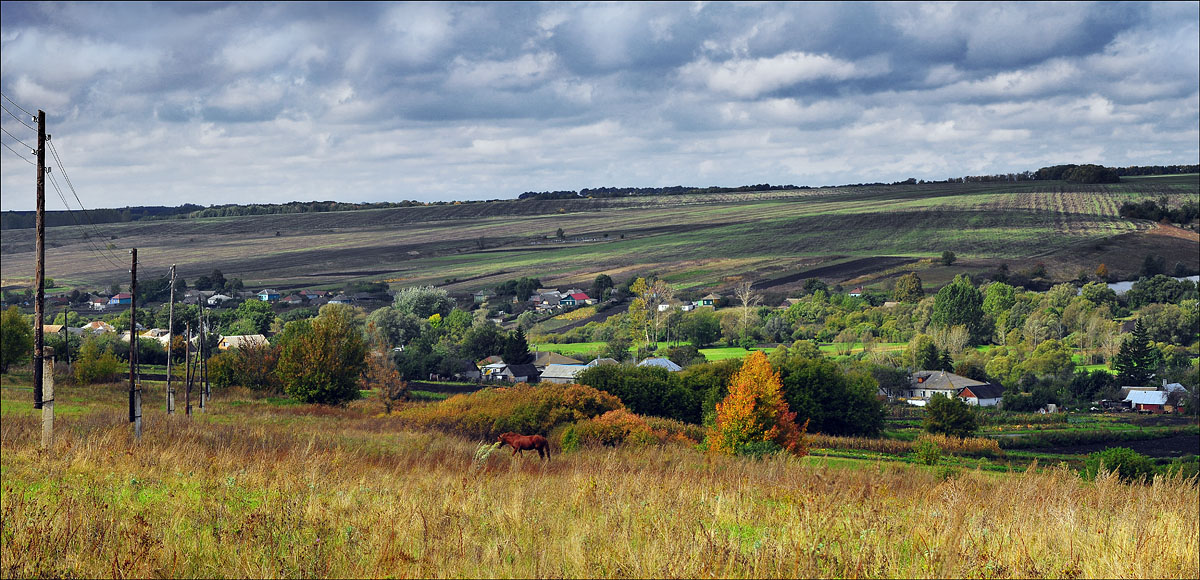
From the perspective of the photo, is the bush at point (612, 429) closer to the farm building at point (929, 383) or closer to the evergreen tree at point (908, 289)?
the farm building at point (929, 383)

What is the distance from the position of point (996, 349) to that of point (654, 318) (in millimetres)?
36465

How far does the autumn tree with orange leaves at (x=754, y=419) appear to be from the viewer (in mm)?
45188

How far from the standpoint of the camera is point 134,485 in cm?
1105

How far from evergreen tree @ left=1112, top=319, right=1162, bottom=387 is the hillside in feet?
90.6

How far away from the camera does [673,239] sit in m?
139

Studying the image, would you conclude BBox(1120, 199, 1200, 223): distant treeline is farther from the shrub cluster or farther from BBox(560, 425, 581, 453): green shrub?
BBox(560, 425, 581, 453): green shrub

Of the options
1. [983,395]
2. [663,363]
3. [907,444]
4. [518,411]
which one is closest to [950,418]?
[907,444]

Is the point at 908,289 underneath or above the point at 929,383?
above

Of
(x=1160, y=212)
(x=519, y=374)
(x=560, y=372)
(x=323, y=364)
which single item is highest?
(x=1160, y=212)

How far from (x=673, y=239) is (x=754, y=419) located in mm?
93886

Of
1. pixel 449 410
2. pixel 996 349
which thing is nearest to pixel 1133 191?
pixel 996 349

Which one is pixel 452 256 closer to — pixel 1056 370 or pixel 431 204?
pixel 431 204

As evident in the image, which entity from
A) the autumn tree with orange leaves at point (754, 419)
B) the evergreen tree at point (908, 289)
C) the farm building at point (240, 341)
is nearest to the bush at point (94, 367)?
the farm building at point (240, 341)

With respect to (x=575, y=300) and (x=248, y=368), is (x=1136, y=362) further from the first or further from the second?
(x=248, y=368)
